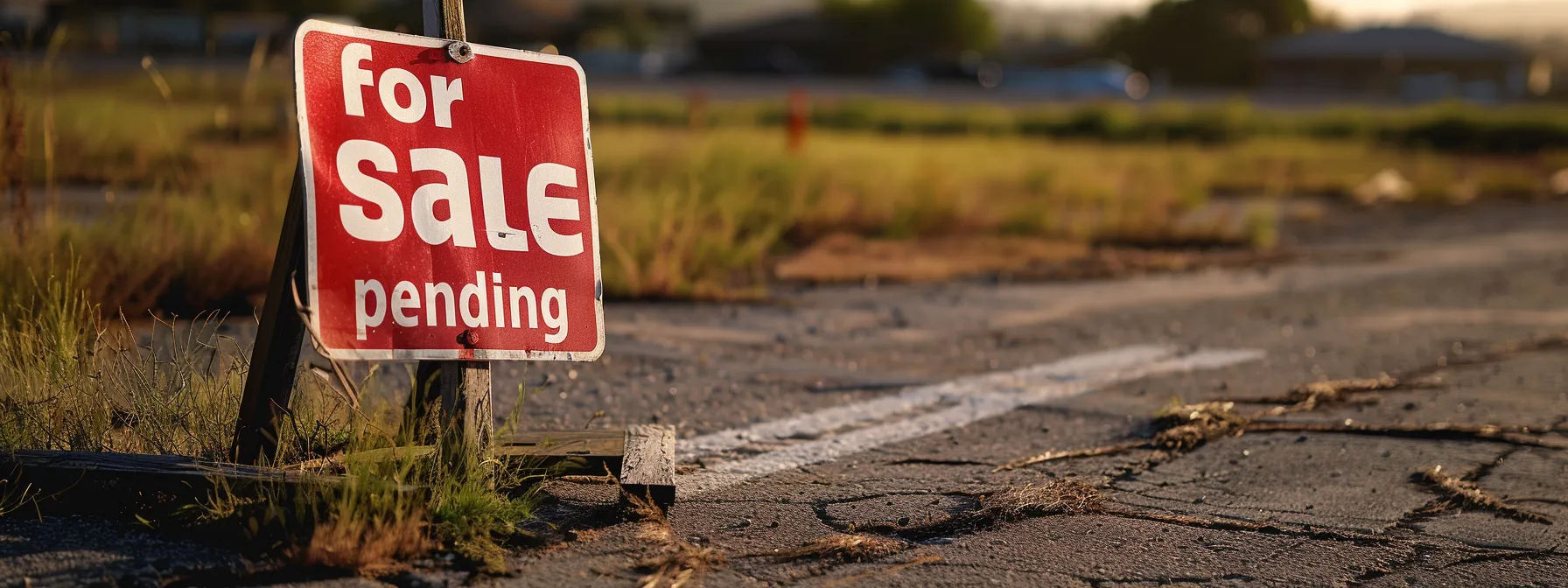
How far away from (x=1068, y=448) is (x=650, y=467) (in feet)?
6.09

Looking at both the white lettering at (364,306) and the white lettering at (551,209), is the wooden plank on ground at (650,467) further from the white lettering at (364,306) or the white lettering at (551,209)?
the white lettering at (364,306)

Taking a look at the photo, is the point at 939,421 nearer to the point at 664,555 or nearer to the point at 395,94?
the point at 664,555

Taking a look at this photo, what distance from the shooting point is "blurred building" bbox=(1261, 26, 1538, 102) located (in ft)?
205

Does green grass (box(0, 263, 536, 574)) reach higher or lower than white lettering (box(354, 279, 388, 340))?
lower

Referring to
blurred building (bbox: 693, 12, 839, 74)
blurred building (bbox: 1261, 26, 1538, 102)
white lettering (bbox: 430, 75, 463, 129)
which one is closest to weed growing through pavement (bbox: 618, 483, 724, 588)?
white lettering (bbox: 430, 75, 463, 129)

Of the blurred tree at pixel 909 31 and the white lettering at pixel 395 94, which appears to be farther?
the blurred tree at pixel 909 31

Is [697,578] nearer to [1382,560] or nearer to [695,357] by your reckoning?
[1382,560]

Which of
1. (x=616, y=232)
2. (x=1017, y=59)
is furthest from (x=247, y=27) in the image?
(x=616, y=232)

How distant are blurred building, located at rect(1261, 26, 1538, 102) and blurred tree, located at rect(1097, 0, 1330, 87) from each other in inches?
82.7

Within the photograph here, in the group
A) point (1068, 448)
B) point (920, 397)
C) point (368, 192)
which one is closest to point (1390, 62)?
point (920, 397)

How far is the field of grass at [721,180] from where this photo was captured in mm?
7461

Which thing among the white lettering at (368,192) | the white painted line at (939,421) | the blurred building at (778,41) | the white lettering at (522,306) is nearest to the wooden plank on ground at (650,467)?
the white painted line at (939,421)

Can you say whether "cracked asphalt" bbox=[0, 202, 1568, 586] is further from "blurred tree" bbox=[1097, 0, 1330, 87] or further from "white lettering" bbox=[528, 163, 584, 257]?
"blurred tree" bbox=[1097, 0, 1330, 87]

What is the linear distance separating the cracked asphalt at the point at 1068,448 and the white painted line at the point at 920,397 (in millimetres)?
101
